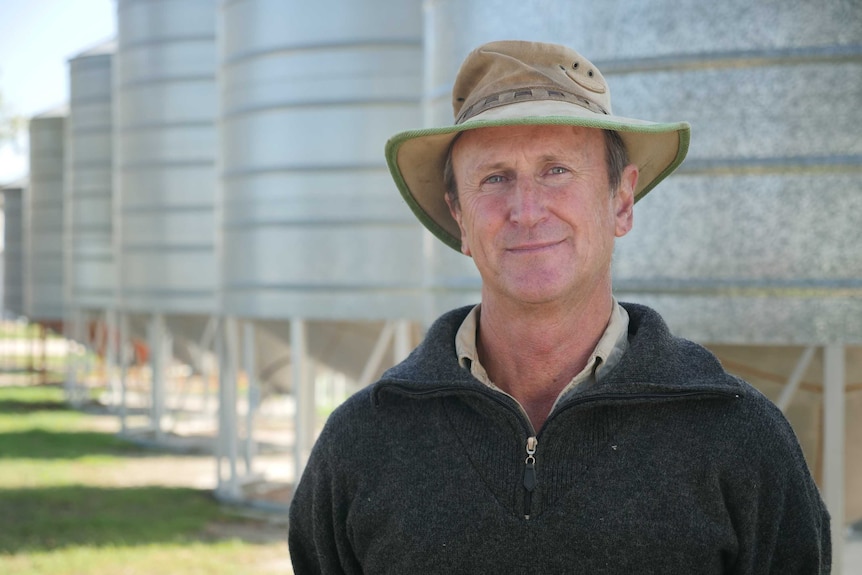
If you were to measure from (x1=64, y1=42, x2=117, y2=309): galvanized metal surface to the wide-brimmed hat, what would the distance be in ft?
50.1

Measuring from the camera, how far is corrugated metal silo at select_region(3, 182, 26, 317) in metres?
24.9

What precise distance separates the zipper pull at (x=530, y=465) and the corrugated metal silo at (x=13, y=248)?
80.7ft

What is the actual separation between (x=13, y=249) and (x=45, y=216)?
435 centimetres

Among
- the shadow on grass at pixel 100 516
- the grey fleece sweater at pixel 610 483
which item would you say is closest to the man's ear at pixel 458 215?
the grey fleece sweater at pixel 610 483

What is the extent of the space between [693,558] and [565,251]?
551 mm

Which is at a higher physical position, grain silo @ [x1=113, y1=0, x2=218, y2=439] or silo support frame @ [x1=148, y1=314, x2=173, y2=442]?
grain silo @ [x1=113, y1=0, x2=218, y2=439]

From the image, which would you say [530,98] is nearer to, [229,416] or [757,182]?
[757,182]

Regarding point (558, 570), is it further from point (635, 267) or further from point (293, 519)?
point (635, 267)

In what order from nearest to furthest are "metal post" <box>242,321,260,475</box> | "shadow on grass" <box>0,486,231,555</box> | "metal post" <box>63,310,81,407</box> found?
"shadow on grass" <box>0,486,231,555</box>, "metal post" <box>242,321,260,475</box>, "metal post" <box>63,310,81,407</box>

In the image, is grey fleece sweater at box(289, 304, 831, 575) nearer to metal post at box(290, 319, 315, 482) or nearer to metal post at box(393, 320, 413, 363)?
metal post at box(393, 320, 413, 363)

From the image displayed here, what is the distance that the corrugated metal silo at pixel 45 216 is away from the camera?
21.0m

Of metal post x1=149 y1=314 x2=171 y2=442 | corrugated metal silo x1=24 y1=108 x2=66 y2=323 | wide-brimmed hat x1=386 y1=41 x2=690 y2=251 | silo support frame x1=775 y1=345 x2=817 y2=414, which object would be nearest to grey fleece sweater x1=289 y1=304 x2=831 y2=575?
wide-brimmed hat x1=386 y1=41 x2=690 y2=251

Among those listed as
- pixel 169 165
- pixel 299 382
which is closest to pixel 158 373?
pixel 169 165

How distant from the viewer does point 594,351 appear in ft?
6.38
